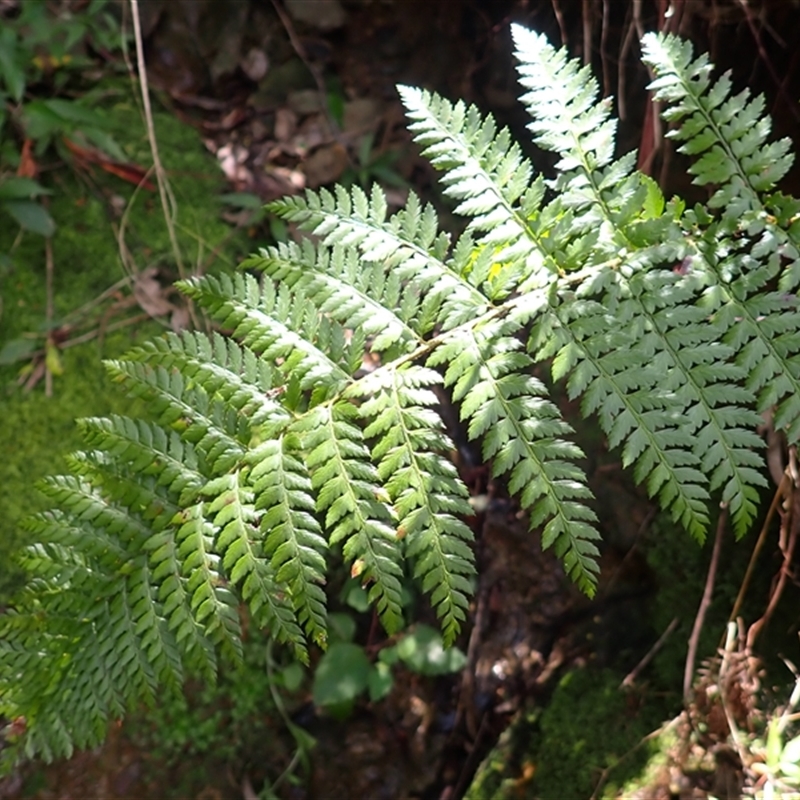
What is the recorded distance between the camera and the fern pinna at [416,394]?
1.52 metres

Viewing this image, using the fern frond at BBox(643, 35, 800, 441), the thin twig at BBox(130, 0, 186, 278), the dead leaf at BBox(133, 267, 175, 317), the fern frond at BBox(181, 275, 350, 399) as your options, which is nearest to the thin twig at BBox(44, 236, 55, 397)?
the dead leaf at BBox(133, 267, 175, 317)

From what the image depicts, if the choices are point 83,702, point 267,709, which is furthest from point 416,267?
point 267,709

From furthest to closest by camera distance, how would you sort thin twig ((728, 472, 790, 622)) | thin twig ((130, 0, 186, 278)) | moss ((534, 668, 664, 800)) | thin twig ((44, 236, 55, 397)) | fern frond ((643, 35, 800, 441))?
1. thin twig ((130, 0, 186, 278))
2. thin twig ((44, 236, 55, 397))
3. moss ((534, 668, 664, 800))
4. thin twig ((728, 472, 790, 622))
5. fern frond ((643, 35, 800, 441))

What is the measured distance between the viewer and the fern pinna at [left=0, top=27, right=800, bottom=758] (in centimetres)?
152

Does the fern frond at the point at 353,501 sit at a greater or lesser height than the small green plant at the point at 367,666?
greater

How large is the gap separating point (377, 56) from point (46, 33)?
4.98 ft

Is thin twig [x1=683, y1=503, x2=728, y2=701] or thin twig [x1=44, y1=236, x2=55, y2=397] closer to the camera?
thin twig [x1=683, y1=503, x2=728, y2=701]

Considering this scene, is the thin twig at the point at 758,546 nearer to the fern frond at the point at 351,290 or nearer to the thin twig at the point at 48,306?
the fern frond at the point at 351,290

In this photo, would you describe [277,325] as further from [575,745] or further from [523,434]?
[575,745]

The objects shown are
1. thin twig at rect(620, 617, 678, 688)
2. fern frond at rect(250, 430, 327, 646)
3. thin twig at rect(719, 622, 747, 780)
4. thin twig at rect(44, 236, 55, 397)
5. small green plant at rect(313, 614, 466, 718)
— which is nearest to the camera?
fern frond at rect(250, 430, 327, 646)

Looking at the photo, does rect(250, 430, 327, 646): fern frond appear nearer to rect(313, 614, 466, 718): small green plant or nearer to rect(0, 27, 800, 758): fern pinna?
rect(0, 27, 800, 758): fern pinna

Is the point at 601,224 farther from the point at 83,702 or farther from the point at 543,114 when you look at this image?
the point at 83,702

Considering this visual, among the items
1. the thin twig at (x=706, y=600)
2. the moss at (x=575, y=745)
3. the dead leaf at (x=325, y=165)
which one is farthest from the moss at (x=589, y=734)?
the dead leaf at (x=325, y=165)

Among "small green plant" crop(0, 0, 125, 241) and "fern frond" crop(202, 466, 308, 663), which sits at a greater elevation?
"small green plant" crop(0, 0, 125, 241)
